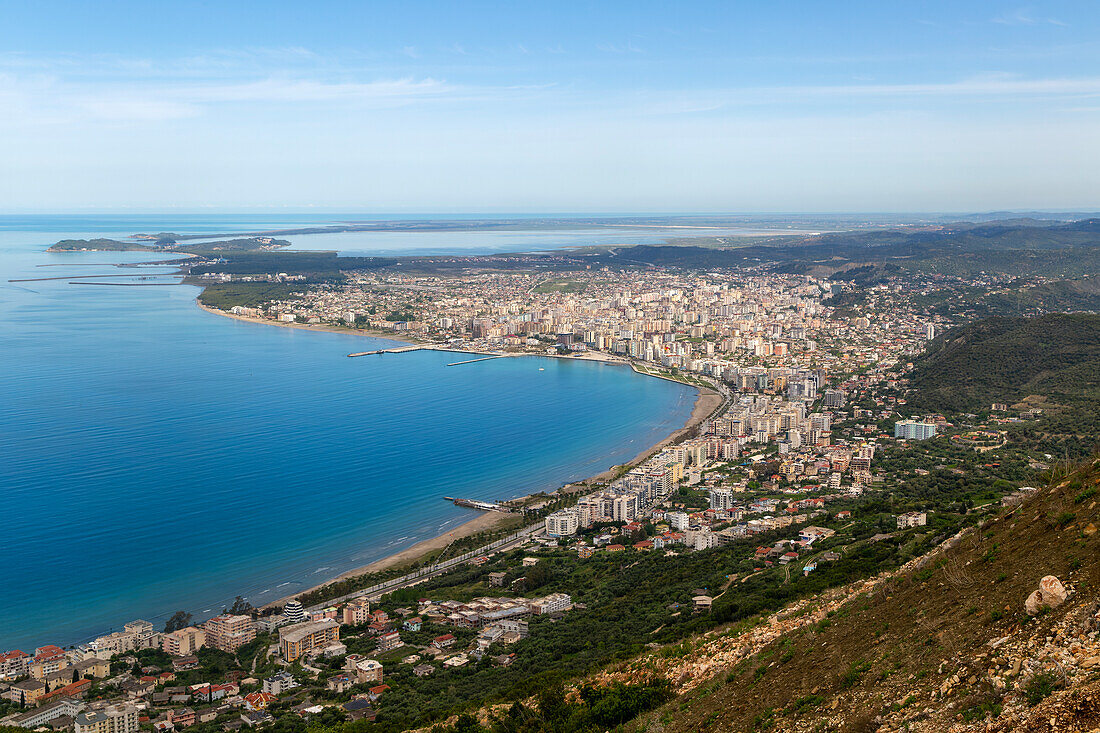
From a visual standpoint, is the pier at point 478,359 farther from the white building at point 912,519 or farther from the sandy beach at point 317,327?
the white building at point 912,519

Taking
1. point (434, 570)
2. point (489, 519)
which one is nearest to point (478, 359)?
point (489, 519)

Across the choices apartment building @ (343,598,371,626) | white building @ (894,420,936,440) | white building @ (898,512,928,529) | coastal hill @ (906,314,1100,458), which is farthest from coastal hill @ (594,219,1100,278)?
apartment building @ (343,598,371,626)

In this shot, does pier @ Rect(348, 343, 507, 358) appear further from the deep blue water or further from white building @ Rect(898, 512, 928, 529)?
white building @ Rect(898, 512, 928, 529)

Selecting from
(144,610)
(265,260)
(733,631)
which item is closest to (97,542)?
(144,610)

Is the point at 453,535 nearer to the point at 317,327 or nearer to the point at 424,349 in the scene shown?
the point at 424,349

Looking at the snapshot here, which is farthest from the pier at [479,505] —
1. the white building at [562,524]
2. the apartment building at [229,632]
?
the apartment building at [229,632]
